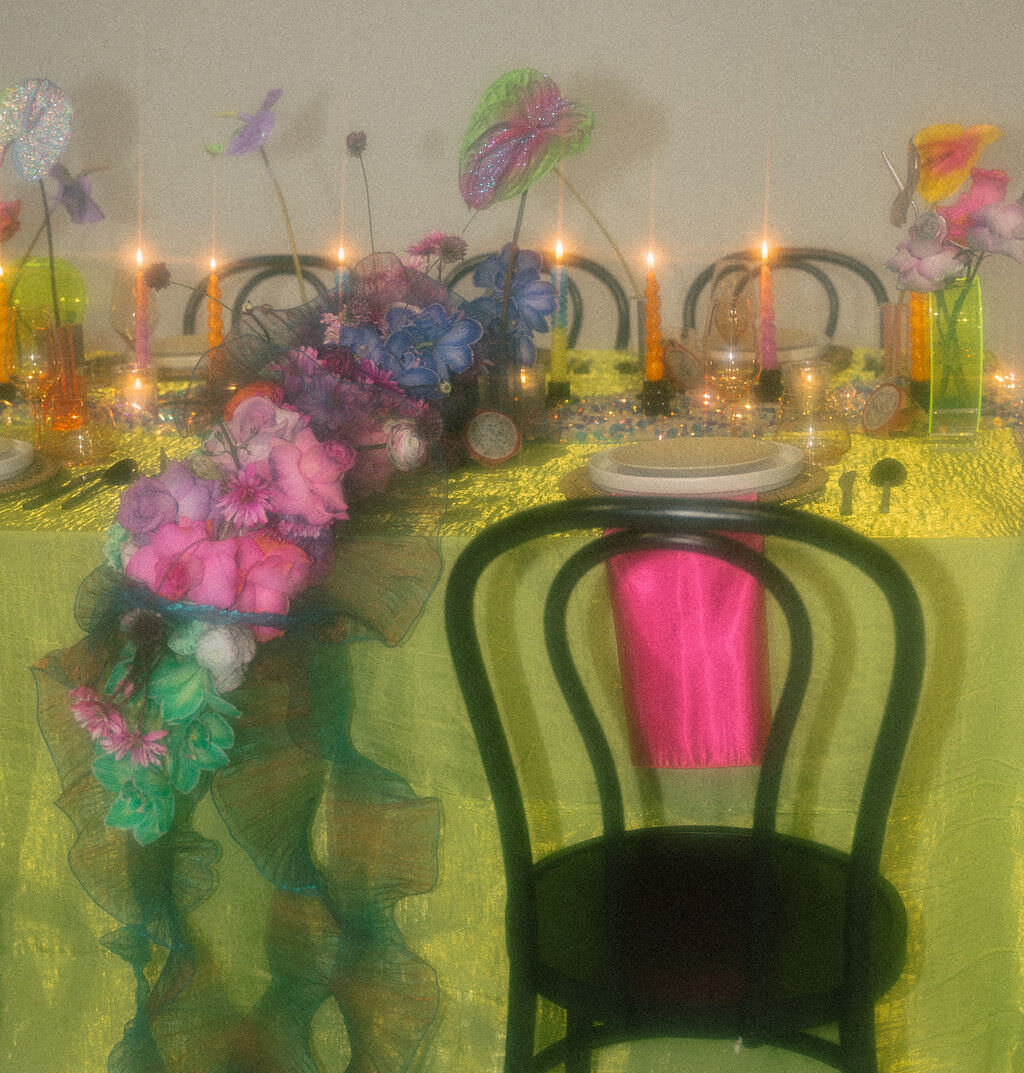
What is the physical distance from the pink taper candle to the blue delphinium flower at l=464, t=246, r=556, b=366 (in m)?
0.28

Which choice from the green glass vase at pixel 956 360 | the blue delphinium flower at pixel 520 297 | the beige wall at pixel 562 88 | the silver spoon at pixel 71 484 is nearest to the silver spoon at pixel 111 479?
the silver spoon at pixel 71 484

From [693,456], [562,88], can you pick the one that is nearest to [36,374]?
[693,456]

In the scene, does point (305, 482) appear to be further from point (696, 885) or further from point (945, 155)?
point (945, 155)

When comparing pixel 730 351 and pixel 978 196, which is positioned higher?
pixel 978 196

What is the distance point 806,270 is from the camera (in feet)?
9.25

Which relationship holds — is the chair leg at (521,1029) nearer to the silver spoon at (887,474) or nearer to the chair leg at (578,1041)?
the chair leg at (578,1041)

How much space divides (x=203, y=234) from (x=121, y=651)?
2.63m

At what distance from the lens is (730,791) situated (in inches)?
37.9

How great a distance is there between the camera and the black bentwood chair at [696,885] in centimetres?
66

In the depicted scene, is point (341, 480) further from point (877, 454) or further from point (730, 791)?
point (877, 454)

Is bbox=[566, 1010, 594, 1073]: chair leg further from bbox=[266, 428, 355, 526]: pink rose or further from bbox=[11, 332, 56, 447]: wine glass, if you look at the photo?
bbox=[11, 332, 56, 447]: wine glass

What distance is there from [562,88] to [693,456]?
2.27m

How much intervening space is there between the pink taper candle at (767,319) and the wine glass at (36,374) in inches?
34.2

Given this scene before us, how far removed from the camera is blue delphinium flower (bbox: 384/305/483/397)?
99 centimetres
